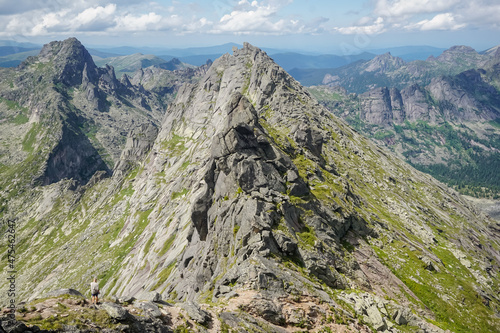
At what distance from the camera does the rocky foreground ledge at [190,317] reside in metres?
20.9

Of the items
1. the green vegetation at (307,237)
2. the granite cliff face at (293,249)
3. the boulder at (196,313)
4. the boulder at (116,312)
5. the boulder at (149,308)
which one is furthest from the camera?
the green vegetation at (307,237)

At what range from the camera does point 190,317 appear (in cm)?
2738

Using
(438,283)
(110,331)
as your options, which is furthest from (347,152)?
(110,331)

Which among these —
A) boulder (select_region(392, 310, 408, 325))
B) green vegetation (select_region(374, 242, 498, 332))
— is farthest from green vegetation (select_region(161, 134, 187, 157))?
boulder (select_region(392, 310, 408, 325))

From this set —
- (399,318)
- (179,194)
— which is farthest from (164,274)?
(179,194)

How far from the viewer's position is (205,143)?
16038cm

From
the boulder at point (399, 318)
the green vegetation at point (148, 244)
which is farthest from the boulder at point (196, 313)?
the green vegetation at point (148, 244)

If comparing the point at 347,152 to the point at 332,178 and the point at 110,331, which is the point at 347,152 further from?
the point at 110,331

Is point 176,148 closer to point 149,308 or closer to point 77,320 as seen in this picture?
point 149,308

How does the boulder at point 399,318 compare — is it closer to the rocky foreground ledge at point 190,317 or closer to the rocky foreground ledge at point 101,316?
the rocky foreground ledge at point 190,317

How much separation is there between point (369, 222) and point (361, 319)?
1662 inches

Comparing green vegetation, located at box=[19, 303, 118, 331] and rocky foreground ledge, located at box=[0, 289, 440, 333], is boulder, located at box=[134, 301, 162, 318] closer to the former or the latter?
rocky foreground ledge, located at box=[0, 289, 440, 333]

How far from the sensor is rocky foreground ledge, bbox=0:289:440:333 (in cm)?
2086

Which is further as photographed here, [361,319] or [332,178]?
[332,178]
